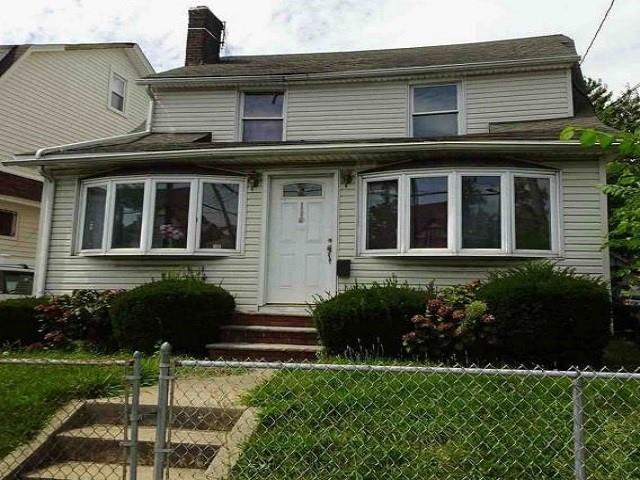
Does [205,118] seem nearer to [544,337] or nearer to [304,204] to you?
[304,204]

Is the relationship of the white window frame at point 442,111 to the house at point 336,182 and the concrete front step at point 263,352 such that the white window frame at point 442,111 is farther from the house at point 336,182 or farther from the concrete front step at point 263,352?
the concrete front step at point 263,352

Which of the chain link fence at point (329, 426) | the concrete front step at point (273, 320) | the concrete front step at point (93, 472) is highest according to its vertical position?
the concrete front step at point (273, 320)

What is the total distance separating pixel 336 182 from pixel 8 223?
11.0 m

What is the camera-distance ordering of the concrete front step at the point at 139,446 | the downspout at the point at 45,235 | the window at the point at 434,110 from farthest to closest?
the window at the point at 434,110, the downspout at the point at 45,235, the concrete front step at the point at 139,446

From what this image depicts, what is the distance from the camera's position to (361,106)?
11406mm

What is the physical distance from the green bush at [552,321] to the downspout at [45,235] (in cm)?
761

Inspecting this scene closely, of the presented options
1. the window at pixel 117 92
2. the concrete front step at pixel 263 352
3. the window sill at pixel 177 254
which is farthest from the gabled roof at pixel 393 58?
the window at pixel 117 92

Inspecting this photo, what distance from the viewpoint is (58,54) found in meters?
17.3

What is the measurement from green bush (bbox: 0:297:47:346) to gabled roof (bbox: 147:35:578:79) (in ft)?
18.8

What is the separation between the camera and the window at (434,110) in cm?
1106

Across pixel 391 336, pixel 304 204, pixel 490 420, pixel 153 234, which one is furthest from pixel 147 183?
pixel 490 420

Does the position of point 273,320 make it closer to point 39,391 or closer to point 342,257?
point 342,257

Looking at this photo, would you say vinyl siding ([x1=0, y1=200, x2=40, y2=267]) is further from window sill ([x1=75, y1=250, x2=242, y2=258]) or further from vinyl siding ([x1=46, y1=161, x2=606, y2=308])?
window sill ([x1=75, y1=250, x2=242, y2=258])

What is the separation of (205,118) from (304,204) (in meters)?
3.68
